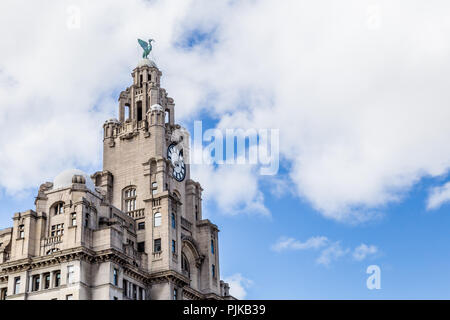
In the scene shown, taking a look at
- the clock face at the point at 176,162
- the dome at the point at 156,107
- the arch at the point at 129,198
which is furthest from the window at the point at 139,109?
the arch at the point at 129,198

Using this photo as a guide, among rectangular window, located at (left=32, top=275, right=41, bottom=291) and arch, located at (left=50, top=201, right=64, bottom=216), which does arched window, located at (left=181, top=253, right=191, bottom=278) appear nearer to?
arch, located at (left=50, top=201, right=64, bottom=216)

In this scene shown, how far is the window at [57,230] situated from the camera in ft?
278

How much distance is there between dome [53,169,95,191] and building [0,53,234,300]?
18 centimetres

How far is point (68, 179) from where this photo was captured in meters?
89.1

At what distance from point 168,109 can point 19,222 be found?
111 ft

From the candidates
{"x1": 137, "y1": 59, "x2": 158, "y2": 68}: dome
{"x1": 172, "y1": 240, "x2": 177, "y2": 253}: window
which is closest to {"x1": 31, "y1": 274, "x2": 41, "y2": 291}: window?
{"x1": 172, "y1": 240, "x2": 177, "y2": 253}: window

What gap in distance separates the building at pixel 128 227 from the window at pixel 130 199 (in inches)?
5.5

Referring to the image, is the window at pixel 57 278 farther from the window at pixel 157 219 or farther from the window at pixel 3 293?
the window at pixel 157 219

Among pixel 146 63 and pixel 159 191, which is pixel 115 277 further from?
pixel 146 63

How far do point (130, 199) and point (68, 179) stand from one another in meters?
13.5

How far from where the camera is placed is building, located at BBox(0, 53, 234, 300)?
268 ft
